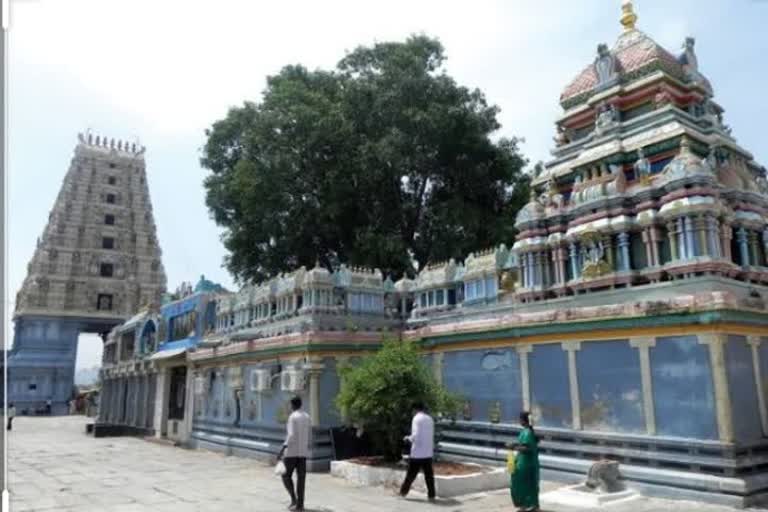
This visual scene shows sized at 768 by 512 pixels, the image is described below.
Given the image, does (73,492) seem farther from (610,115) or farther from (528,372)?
(610,115)

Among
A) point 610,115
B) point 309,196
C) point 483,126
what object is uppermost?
point 483,126

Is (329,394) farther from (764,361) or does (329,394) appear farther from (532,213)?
(764,361)

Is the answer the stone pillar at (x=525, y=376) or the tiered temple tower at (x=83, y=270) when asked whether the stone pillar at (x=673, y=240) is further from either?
the tiered temple tower at (x=83, y=270)

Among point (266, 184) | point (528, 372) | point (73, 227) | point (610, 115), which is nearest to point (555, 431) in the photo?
point (528, 372)

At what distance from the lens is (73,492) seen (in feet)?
35.9

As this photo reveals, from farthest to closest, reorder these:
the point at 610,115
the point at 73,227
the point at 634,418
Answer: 1. the point at 73,227
2. the point at 610,115
3. the point at 634,418

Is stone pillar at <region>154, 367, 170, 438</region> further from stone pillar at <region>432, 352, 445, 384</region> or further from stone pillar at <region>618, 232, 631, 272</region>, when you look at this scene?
stone pillar at <region>618, 232, 631, 272</region>

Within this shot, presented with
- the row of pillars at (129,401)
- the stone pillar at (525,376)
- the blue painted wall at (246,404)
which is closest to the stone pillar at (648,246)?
the stone pillar at (525,376)

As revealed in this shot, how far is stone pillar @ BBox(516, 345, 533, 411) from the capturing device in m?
11.4

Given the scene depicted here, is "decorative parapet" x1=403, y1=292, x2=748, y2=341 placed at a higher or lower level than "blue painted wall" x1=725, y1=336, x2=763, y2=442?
higher

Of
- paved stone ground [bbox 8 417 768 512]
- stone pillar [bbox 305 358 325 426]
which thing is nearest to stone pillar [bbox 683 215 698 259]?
paved stone ground [bbox 8 417 768 512]

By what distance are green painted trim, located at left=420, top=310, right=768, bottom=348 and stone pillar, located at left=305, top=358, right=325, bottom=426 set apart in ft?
10.6

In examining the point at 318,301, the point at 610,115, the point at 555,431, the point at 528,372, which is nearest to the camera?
the point at 555,431

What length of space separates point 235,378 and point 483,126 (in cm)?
1660
